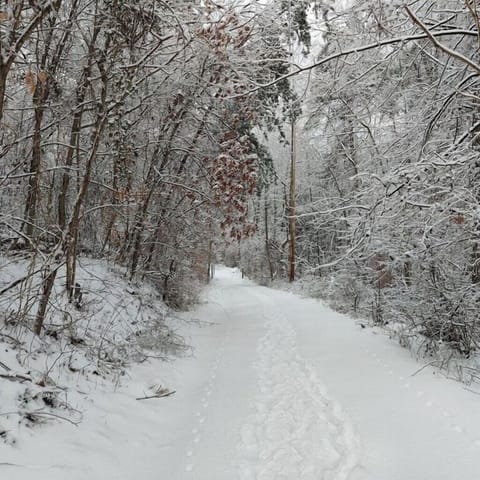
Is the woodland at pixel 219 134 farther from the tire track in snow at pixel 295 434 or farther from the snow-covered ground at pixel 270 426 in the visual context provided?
the tire track in snow at pixel 295 434

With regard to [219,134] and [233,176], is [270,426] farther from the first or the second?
[219,134]

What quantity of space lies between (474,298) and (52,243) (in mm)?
6684

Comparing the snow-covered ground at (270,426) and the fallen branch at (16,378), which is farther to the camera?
the fallen branch at (16,378)

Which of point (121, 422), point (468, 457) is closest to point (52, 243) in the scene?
point (121, 422)

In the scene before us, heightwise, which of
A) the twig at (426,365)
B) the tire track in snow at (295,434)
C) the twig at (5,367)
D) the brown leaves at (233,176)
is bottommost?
the tire track in snow at (295,434)

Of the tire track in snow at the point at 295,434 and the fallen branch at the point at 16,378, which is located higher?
the fallen branch at the point at 16,378

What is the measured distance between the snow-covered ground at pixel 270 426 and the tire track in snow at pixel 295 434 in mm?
11

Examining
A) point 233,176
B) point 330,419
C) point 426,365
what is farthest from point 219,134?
point 330,419

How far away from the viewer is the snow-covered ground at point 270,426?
3.05 metres

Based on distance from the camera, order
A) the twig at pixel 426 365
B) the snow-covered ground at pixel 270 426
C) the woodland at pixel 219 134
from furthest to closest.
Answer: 1. the twig at pixel 426 365
2. the woodland at pixel 219 134
3. the snow-covered ground at pixel 270 426

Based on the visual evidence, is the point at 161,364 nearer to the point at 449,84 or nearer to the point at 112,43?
the point at 112,43

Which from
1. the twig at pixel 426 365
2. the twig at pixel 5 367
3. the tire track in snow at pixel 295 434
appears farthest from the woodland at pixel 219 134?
the tire track in snow at pixel 295 434

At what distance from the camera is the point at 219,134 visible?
31.8 ft

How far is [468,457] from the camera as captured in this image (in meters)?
3.04
